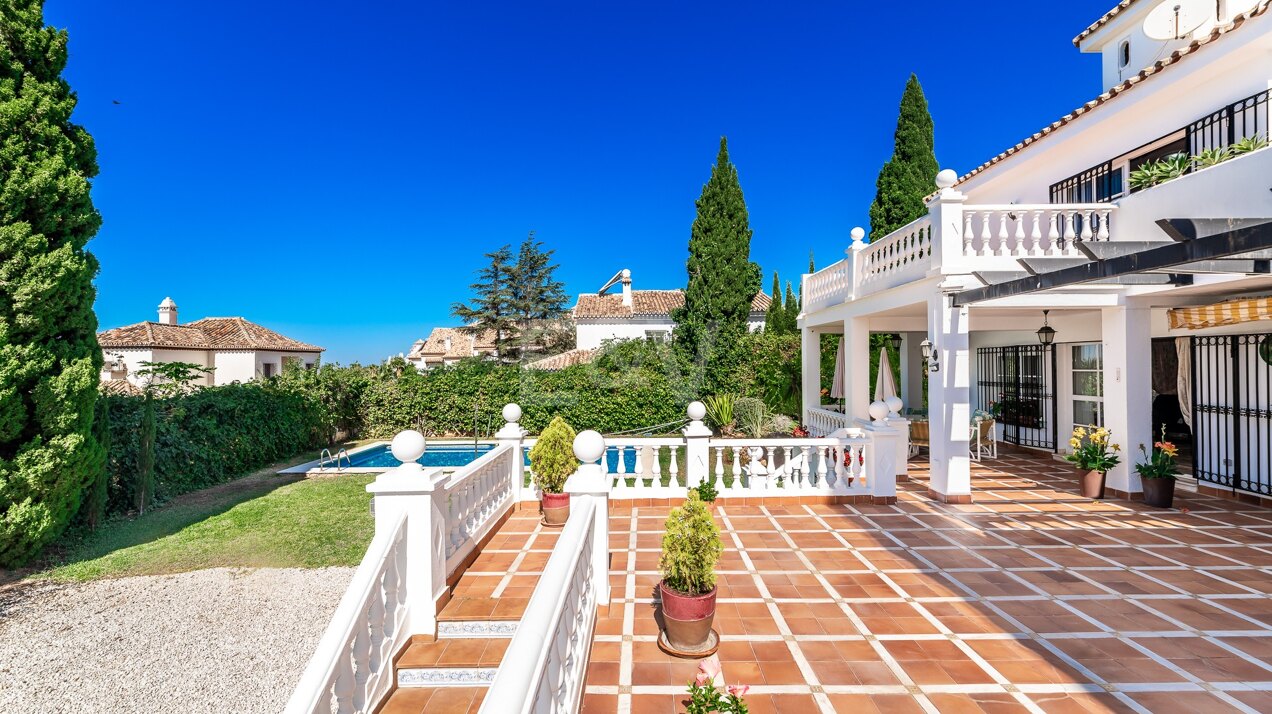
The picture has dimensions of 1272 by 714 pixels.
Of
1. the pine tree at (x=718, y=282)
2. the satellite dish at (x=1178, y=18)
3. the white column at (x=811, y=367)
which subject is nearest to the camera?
the satellite dish at (x=1178, y=18)

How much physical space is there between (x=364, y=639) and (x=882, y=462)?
686 centimetres

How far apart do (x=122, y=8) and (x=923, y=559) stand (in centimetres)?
1635

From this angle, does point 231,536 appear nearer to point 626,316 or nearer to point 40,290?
point 40,290

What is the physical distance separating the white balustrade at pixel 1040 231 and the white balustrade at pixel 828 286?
9.93ft

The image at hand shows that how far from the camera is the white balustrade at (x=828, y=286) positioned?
11039mm

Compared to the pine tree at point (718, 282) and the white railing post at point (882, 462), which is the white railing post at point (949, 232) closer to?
the white railing post at point (882, 462)

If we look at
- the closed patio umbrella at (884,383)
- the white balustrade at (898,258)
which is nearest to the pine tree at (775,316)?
the closed patio umbrella at (884,383)

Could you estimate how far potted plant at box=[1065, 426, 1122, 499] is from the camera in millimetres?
7781

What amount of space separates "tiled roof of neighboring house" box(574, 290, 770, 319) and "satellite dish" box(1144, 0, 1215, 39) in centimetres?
2302

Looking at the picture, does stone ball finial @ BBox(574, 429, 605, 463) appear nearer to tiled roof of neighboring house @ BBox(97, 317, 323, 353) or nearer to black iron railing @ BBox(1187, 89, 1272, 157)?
black iron railing @ BBox(1187, 89, 1272, 157)

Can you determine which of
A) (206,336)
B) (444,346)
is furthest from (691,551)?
(444,346)

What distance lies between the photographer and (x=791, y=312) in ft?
74.5

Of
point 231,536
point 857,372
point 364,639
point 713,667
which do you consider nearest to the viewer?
point 364,639

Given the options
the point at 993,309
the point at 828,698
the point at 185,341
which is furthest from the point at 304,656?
the point at 185,341
